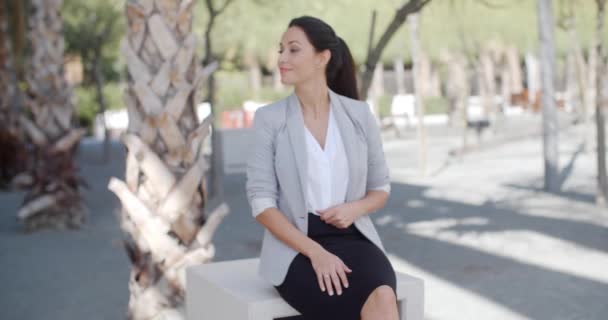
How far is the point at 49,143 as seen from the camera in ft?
29.9

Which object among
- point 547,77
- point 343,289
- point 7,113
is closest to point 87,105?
point 7,113

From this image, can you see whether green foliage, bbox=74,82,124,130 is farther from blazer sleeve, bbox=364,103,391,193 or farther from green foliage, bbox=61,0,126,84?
blazer sleeve, bbox=364,103,391,193

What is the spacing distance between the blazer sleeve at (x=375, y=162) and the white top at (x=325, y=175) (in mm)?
141

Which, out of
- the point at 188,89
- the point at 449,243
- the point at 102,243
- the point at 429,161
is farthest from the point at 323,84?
the point at 429,161

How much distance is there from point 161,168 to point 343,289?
1.90 meters

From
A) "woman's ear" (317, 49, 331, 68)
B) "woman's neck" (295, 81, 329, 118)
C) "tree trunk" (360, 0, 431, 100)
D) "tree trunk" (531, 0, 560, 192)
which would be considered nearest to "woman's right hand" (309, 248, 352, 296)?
"woman's neck" (295, 81, 329, 118)

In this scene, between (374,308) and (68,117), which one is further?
(68,117)

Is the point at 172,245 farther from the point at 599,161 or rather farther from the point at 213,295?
the point at 599,161

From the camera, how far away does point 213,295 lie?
3678 mm

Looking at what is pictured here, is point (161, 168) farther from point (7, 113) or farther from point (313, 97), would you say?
point (7, 113)

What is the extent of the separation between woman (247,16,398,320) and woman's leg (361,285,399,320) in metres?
0.06

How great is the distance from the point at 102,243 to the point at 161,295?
11.9 ft

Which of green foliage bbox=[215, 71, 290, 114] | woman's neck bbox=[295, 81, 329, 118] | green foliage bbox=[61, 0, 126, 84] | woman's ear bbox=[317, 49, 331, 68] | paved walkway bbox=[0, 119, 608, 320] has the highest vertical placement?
green foliage bbox=[61, 0, 126, 84]

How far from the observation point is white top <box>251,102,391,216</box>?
338 cm
